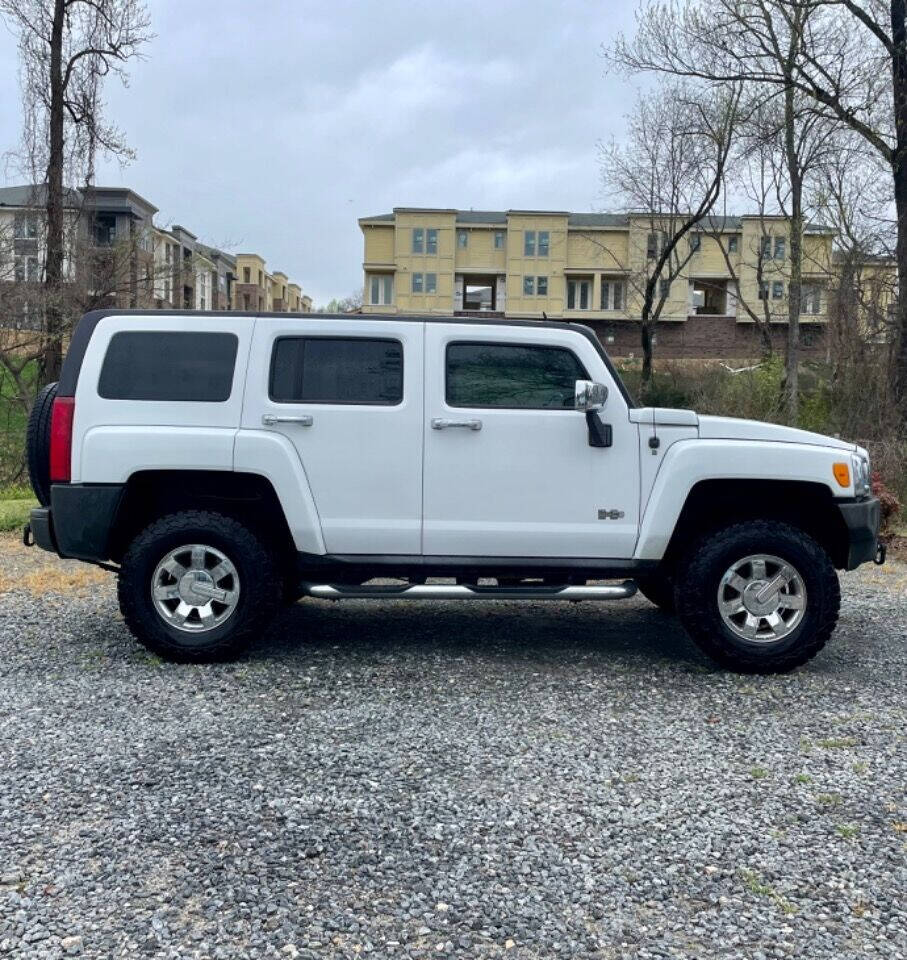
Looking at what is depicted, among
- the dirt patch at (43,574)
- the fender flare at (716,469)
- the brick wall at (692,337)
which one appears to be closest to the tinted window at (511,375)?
the fender flare at (716,469)

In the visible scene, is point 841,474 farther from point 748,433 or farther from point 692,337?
point 692,337

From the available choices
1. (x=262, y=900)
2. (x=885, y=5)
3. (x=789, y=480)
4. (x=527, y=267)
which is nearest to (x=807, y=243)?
(x=885, y=5)

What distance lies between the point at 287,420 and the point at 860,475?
338 cm

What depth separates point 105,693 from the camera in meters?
5.04

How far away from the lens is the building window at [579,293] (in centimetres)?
5588

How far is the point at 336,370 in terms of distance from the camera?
5.50 m

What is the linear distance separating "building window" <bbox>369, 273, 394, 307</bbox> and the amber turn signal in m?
51.6

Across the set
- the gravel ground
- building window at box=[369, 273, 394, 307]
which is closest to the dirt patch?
the gravel ground

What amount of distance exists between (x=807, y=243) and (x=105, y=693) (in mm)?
22052

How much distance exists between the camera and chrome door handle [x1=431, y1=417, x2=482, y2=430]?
5.39m

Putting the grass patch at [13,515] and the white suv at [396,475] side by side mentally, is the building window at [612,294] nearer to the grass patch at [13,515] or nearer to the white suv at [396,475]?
the grass patch at [13,515]

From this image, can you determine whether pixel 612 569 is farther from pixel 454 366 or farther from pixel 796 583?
pixel 454 366

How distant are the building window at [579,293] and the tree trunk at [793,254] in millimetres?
30880

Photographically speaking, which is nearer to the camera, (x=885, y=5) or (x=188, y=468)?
(x=188, y=468)
